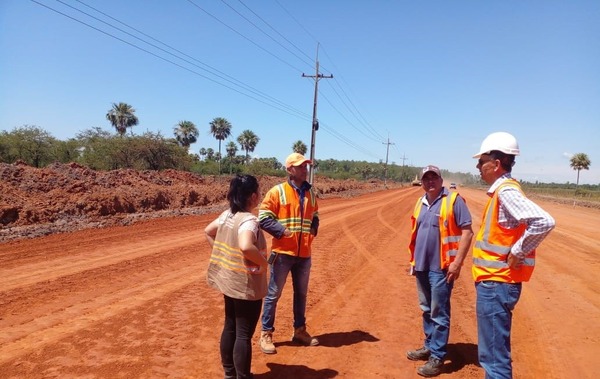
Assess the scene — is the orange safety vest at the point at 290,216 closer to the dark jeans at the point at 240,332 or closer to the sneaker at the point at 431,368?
the dark jeans at the point at 240,332

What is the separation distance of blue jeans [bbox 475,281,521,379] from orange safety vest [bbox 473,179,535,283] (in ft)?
0.19

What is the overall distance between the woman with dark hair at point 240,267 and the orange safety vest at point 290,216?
835 millimetres

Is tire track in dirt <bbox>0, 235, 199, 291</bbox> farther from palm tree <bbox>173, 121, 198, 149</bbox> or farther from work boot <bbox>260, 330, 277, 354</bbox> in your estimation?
palm tree <bbox>173, 121, 198, 149</bbox>

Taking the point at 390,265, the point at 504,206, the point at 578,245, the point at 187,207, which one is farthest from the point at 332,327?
the point at 187,207

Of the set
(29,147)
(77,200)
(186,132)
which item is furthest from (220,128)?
(77,200)

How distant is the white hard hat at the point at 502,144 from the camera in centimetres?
267

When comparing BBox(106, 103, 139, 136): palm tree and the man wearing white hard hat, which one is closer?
the man wearing white hard hat

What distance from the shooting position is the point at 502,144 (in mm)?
2686

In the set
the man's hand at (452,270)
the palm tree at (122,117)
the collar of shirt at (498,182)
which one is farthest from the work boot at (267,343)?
the palm tree at (122,117)

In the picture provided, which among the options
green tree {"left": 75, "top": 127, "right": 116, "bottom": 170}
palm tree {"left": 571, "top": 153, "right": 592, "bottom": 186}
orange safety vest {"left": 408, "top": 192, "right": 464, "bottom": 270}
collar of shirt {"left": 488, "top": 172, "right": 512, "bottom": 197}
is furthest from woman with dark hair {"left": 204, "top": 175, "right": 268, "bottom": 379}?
palm tree {"left": 571, "top": 153, "right": 592, "bottom": 186}

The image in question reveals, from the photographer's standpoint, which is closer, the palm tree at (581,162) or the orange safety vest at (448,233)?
the orange safety vest at (448,233)

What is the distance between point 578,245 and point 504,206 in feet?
41.7

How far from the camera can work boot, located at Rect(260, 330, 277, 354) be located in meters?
4.03

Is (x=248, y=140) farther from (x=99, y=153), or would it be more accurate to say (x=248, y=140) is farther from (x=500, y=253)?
(x=500, y=253)
